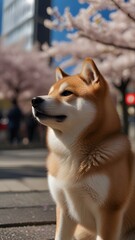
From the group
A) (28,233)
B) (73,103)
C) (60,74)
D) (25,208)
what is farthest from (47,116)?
(25,208)

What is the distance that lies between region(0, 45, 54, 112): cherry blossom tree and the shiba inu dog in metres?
25.0

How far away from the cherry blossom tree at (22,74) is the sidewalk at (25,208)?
67.9 ft

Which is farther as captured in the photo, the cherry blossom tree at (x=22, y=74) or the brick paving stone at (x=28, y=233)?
the cherry blossom tree at (x=22, y=74)

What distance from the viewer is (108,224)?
8.28 feet

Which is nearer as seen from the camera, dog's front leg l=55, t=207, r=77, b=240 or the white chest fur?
the white chest fur

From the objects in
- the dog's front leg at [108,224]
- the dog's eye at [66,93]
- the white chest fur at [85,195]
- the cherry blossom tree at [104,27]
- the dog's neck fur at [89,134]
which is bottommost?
the cherry blossom tree at [104,27]

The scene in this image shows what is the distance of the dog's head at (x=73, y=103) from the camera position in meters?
2.52

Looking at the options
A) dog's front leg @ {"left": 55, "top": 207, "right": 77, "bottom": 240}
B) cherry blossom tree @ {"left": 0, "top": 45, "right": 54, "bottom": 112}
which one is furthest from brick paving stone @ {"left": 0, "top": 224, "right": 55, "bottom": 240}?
cherry blossom tree @ {"left": 0, "top": 45, "right": 54, "bottom": 112}

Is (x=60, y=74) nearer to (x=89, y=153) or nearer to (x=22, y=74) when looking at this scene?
(x=89, y=153)

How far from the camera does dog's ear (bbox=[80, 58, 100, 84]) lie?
8.56 feet

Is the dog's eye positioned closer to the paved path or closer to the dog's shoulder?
the dog's shoulder

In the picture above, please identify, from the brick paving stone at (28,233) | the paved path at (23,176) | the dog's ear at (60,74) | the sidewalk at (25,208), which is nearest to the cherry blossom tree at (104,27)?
the paved path at (23,176)

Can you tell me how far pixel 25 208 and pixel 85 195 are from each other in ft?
7.64

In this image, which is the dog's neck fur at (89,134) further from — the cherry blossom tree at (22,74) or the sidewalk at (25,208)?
the cherry blossom tree at (22,74)
